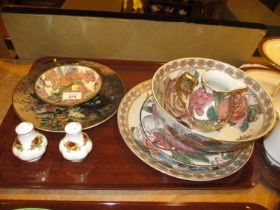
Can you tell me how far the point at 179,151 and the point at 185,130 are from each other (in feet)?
0.30

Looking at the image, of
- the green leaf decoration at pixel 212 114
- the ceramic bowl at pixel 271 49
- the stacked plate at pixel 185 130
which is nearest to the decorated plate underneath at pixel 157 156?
the stacked plate at pixel 185 130

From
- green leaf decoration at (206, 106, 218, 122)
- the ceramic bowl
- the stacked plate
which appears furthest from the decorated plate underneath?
the ceramic bowl

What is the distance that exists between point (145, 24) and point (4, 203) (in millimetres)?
597

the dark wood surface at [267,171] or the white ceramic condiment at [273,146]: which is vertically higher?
the white ceramic condiment at [273,146]

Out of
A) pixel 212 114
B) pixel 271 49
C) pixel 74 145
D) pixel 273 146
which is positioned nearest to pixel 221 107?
pixel 212 114

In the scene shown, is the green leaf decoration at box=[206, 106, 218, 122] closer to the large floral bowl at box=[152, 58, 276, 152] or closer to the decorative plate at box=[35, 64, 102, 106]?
the large floral bowl at box=[152, 58, 276, 152]

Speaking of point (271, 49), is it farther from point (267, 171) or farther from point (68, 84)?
point (68, 84)

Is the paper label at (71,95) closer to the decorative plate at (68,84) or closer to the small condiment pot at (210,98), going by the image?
the decorative plate at (68,84)

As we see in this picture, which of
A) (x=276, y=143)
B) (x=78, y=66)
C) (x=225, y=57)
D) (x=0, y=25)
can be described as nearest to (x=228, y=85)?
(x=276, y=143)

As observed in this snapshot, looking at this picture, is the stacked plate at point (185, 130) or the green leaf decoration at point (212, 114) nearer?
the stacked plate at point (185, 130)

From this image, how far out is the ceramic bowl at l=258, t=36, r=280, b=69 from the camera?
0.63m

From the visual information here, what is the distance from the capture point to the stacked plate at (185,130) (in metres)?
0.48

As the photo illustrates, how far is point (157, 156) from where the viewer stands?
517 mm

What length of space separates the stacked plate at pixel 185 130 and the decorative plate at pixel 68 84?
0.13 meters
